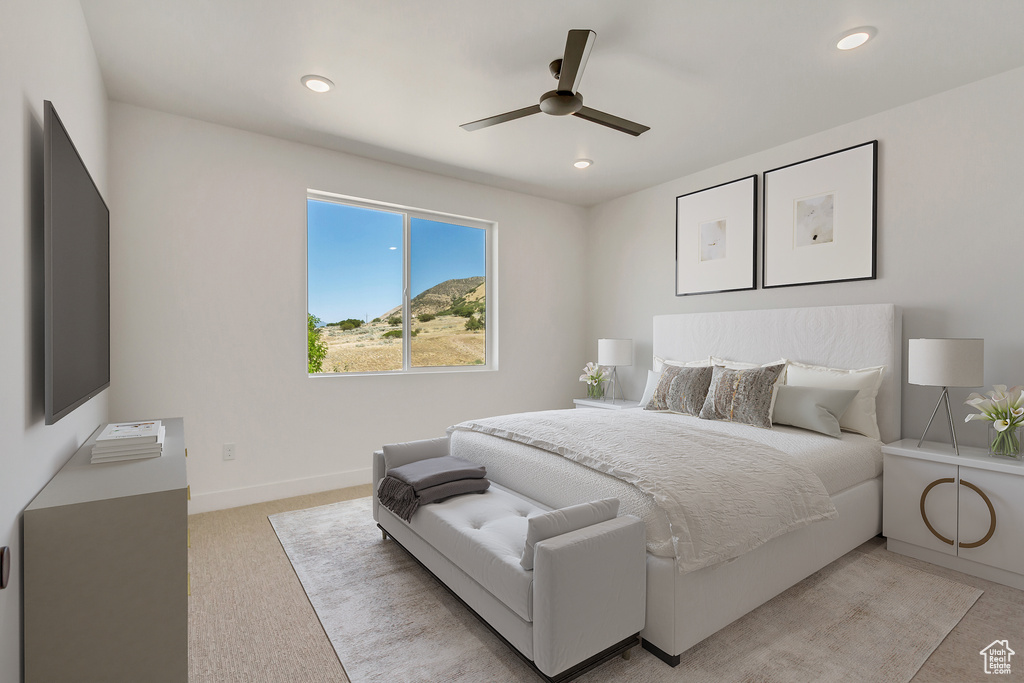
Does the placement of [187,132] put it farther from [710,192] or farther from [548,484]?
[710,192]

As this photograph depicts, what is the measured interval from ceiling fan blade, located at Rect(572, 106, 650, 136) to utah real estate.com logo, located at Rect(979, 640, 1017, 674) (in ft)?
8.44

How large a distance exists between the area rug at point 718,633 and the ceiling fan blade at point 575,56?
92.5 inches

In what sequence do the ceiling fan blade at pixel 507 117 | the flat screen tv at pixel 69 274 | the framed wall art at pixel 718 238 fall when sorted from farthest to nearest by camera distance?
the framed wall art at pixel 718 238 → the ceiling fan blade at pixel 507 117 → the flat screen tv at pixel 69 274

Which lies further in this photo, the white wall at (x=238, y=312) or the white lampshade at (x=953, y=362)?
the white wall at (x=238, y=312)

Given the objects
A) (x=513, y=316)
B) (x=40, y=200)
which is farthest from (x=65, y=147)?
(x=513, y=316)

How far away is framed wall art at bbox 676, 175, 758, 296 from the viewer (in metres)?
3.85

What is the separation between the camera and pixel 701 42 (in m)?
2.40

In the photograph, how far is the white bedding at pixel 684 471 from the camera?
1.78 metres

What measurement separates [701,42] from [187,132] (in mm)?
3165

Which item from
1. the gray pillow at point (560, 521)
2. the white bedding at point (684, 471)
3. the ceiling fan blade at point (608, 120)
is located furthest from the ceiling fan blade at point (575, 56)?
the gray pillow at point (560, 521)

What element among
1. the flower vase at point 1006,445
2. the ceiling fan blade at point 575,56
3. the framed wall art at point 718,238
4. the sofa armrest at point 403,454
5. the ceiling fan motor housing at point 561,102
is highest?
the ceiling fan blade at point 575,56

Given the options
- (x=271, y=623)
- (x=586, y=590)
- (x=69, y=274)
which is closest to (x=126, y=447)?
(x=69, y=274)

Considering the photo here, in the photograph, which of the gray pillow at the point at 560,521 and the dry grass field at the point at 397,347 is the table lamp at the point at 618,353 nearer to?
the dry grass field at the point at 397,347

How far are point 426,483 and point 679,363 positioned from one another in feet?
8.62
